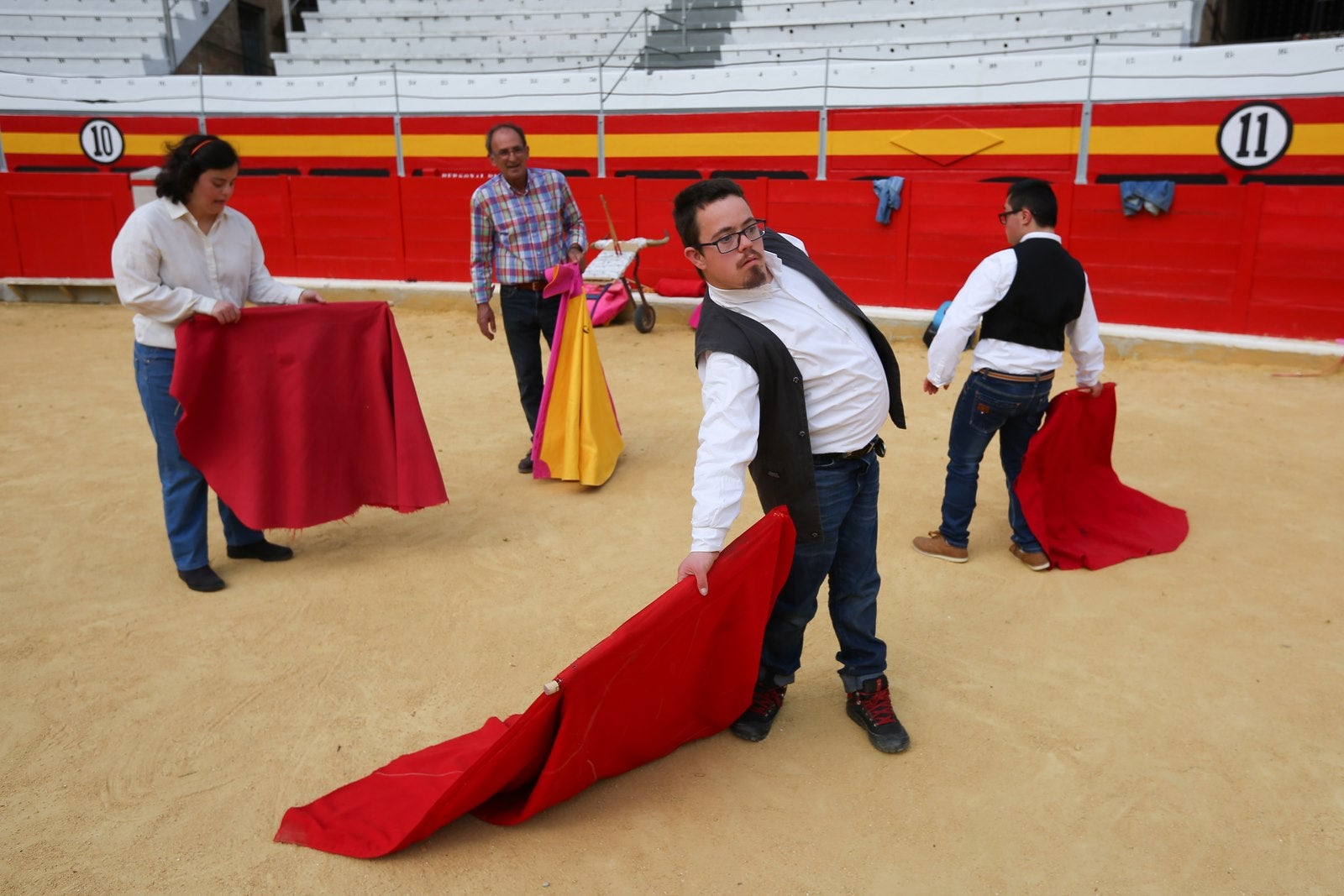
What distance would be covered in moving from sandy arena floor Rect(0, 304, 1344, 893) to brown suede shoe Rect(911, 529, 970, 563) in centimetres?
7

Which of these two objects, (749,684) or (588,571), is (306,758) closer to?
(749,684)

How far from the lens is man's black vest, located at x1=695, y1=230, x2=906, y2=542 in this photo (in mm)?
2361

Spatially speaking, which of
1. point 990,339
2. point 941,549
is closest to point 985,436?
point 990,339

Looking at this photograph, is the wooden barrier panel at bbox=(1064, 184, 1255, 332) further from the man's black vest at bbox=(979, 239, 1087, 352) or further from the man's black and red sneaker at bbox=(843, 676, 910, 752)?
the man's black and red sneaker at bbox=(843, 676, 910, 752)

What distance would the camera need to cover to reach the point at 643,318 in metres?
8.62

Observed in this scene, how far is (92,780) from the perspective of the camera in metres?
2.65

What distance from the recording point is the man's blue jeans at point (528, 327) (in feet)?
16.4

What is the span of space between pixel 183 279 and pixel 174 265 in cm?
6

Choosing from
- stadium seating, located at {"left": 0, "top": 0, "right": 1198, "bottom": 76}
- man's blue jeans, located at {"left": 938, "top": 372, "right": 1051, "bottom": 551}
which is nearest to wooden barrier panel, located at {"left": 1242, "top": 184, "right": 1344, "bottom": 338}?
stadium seating, located at {"left": 0, "top": 0, "right": 1198, "bottom": 76}

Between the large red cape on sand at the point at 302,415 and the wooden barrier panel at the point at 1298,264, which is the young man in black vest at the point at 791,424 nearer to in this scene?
the large red cape on sand at the point at 302,415

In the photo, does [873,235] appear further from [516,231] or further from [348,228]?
[348,228]

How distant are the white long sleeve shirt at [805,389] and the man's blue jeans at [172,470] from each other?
7.33 ft

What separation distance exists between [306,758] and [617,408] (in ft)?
12.5

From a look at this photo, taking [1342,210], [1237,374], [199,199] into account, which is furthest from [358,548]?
[1342,210]
